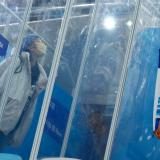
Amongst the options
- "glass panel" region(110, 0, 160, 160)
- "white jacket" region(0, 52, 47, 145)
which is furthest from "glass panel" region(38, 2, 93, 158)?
→ "glass panel" region(110, 0, 160, 160)

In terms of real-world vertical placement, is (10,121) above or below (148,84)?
below

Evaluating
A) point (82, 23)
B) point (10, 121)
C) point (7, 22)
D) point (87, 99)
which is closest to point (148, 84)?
point (87, 99)

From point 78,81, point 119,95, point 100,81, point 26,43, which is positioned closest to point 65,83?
point 78,81

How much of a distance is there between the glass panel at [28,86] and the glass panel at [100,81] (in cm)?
25

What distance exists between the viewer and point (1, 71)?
7.89 ft

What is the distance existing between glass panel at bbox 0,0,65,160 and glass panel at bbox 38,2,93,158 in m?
0.09

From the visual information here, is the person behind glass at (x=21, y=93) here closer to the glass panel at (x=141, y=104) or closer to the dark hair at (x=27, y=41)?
the dark hair at (x=27, y=41)

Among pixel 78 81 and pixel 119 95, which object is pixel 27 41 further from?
pixel 119 95

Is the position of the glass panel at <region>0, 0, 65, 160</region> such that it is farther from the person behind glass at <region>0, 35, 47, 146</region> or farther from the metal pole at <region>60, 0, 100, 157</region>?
the metal pole at <region>60, 0, 100, 157</region>

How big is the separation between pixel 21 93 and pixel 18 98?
0.03m

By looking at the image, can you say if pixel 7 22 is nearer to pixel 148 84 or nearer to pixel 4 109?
pixel 4 109

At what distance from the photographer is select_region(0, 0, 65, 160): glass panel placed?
7.78ft

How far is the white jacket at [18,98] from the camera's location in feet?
7.80

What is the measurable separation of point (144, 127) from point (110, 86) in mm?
394
